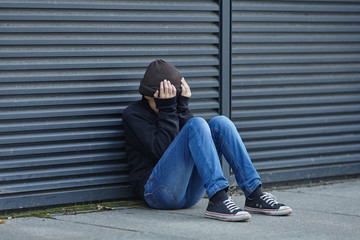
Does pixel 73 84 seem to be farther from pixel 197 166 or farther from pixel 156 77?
pixel 197 166

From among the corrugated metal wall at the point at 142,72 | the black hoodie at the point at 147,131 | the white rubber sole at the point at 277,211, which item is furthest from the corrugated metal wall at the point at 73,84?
the white rubber sole at the point at 277,211

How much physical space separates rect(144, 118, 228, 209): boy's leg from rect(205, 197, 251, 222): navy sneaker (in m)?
0.11

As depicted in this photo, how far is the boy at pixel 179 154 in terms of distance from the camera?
4828 mm

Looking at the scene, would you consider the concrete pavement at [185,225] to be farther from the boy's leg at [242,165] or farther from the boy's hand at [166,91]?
the boy's hand at [166,91]

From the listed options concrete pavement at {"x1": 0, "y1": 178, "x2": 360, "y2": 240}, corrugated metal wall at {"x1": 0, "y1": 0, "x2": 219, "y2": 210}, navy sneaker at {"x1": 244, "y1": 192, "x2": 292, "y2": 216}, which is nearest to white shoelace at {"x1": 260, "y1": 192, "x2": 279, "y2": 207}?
navy sneaker at {"x1": 244, "y1": 192, "x2": 292, "y2": 216}

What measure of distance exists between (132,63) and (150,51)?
221 millimetres

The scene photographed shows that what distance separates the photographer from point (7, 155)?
17.0 ft

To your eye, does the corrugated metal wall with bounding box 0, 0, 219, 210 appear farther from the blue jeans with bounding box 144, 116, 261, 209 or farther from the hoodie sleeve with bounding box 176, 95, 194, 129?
the blue jeans with bounding box 144, 116, 261, 209

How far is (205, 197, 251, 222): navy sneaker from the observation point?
479 cm

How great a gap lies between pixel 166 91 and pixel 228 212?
1090 mm

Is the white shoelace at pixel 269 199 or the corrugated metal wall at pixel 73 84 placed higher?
the corrugated metal wall at pixel 73 84

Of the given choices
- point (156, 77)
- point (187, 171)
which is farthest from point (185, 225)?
point (156, 77)

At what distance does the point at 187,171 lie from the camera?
4.99 metres

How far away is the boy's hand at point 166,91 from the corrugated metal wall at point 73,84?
51 cm
